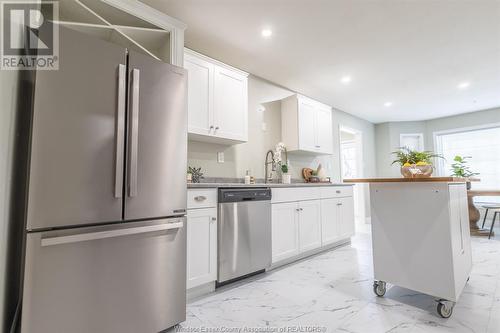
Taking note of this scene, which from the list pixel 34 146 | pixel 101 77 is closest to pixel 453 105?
pixel 101 77

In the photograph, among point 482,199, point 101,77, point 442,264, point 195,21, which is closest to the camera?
point 101,77

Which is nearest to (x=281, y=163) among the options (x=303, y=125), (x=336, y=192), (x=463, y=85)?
(x=303, y=125)

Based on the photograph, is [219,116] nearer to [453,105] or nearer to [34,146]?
[34,146]

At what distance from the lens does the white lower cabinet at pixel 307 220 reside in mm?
2705

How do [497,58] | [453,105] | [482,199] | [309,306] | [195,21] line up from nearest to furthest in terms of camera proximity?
1. [309,306]
2. [195,21]
3. [497,58]
4. [453,105]
5. [482,199]

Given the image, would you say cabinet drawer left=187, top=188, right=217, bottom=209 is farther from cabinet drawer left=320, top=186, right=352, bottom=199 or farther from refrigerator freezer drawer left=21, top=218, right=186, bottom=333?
cabinet drawer left=320, top=186, right=352, bottom=199

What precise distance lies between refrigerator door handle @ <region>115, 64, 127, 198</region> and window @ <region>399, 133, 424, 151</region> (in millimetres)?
6475

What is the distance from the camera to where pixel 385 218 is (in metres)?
1.99

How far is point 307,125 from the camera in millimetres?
3803

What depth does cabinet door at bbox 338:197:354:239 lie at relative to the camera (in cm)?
365

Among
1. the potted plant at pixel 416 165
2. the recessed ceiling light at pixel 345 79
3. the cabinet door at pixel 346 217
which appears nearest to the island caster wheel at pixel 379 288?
the potted plant at pixel 416 165

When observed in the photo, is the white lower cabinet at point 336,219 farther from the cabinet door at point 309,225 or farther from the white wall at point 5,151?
the white wall at point 5,151

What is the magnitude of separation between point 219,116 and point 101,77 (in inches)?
53.2

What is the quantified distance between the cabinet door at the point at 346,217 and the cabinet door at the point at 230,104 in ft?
6.28
